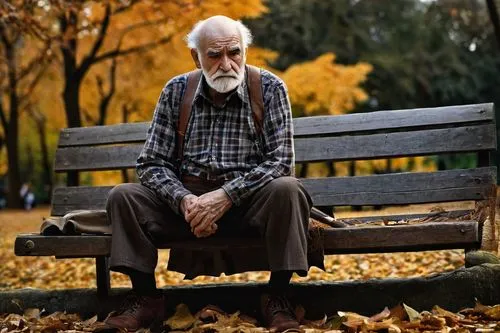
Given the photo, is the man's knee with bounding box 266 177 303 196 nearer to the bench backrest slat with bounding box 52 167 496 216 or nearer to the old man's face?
the old man's face

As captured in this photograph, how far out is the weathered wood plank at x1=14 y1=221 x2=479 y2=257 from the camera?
376 cm

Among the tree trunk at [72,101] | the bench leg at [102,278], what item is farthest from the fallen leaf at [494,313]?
the tree trunk at [72,101]

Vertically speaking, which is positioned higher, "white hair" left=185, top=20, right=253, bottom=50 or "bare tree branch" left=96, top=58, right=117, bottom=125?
"bare tree branch" left=96, top=58, right=117, bottom=125

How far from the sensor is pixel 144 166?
4.12 m

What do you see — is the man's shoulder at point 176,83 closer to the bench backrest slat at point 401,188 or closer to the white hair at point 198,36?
the white hair at point 198,36

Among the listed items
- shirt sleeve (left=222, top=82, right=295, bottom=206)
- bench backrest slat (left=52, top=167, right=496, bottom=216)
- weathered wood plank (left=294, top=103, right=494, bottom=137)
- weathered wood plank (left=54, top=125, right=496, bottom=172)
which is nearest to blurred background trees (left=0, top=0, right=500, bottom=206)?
weathered wood plank (left=54, top=125, right=496, bottom=172)

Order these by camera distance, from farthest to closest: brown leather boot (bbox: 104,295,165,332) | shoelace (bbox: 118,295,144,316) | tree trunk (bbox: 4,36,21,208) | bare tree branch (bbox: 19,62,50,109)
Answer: bare tree branch (bbox: 19,62,50,109) < tree trunk (bbox: 4,36,21,208) < shoelace (bbox: 118,295,144,316) < brown leather boot (bbox: 104,295,165,332)

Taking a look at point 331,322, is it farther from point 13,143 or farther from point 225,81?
point 13,143

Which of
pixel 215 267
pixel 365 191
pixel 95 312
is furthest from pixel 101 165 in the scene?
pixel 365 191

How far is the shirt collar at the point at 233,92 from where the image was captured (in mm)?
4137

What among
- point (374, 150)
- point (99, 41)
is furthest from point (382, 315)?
point (99, 41)

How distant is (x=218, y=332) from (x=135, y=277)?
0.53 m

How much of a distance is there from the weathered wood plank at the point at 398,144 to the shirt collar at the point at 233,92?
91cm

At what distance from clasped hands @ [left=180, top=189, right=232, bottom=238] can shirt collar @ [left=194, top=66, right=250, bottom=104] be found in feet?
2.04
